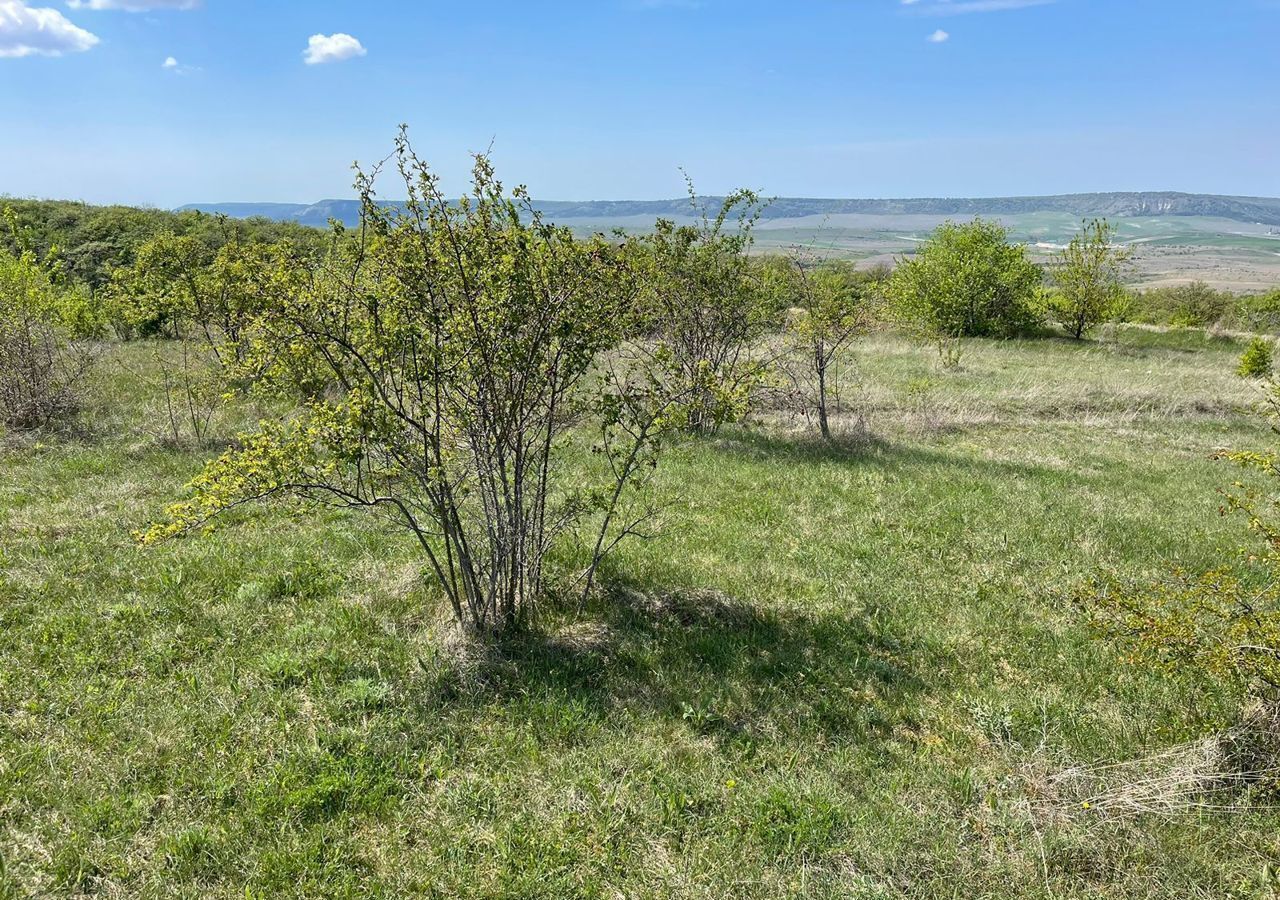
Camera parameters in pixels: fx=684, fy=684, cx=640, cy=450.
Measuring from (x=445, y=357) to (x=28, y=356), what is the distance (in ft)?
37.7

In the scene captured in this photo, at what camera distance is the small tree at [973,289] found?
29.6 meters

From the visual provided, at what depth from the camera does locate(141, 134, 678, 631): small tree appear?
15.4 feet

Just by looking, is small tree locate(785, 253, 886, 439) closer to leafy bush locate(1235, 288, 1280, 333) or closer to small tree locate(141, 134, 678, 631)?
small tree locate(141, 134, 678, 631)

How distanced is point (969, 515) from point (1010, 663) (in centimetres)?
353

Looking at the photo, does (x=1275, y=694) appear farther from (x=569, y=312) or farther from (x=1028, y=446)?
(x=1028, y=446)

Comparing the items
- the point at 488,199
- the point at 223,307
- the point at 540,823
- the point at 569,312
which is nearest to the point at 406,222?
the point at 488,199

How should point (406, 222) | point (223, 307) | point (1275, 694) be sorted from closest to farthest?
point (1275, 694), point (406, 222), point (223, 307)

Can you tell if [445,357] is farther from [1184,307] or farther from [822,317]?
[1184,307]

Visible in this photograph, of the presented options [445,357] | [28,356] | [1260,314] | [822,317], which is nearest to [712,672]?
[445,357]

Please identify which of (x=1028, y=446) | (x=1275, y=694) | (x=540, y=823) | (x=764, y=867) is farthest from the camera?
(x=1028, y=446)

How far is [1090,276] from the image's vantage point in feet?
91.4

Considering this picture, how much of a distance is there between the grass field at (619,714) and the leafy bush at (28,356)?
12.2ft

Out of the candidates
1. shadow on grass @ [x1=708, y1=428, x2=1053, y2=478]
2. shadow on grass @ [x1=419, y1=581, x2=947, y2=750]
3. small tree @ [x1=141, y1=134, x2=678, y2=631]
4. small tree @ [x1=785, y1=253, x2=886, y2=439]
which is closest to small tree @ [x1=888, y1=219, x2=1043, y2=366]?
small tree @ [x1=785, y1=253, x2=886, y2=439]

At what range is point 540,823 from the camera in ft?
12.7
